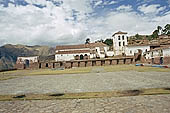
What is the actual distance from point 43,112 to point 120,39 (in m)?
61.4

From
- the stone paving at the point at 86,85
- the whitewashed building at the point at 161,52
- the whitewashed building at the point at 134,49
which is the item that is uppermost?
the whitewashed building at the point at 134,49

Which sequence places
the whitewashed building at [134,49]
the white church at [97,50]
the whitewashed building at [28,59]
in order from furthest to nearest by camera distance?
the white church at [97,50] < the whitewashed building at [134,49] < the whitewashed building at [28,59]

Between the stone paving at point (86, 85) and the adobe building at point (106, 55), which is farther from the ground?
the adobe building at point (106, 55)

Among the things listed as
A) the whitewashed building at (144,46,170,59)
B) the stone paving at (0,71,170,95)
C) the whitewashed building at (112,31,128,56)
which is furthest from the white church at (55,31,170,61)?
the stone paving at (0,71,170,95)

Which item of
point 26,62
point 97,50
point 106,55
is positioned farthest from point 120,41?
point 26,62

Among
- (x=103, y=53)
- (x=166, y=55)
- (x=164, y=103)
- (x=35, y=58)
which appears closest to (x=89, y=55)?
(x=103, y=53)

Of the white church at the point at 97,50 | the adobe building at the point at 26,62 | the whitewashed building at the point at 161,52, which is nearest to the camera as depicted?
the whitewashed building at the point at 161,52

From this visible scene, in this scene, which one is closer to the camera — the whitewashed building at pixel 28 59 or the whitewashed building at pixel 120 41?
the whitewashed building at pixel 28 59

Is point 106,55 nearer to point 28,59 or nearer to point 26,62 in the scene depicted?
point 28,59

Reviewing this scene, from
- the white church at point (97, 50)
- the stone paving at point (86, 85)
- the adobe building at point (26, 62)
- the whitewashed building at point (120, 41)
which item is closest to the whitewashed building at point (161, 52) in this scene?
the white church at point (97, 50)

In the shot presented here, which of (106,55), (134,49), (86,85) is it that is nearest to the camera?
(86,85)

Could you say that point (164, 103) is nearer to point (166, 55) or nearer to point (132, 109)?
point (132, 109)

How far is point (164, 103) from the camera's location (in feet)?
14.1

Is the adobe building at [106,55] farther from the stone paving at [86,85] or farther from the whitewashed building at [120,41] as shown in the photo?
the stone paving at [86,85]
